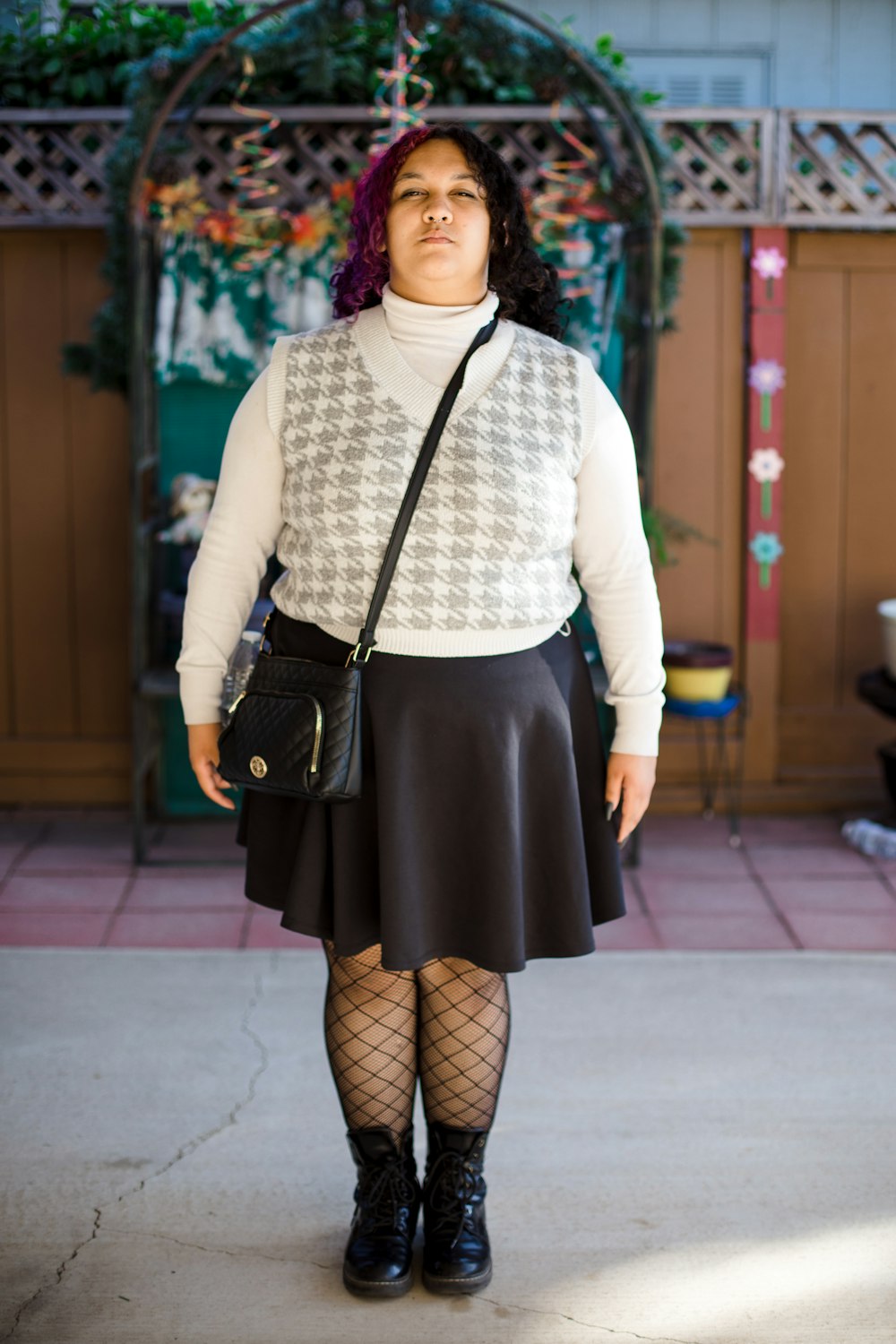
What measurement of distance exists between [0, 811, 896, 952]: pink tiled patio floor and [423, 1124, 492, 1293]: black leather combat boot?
1.26m

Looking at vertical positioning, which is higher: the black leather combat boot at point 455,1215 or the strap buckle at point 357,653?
the strap buckle at point 357,653

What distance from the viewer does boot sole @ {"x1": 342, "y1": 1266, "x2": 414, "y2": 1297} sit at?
194 centimetres

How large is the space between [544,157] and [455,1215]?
2912 mm

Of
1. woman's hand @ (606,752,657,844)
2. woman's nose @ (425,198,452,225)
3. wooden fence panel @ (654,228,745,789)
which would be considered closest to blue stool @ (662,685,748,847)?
wooden fence panel @ (654,228,745,789)

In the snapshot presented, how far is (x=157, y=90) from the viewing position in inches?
144

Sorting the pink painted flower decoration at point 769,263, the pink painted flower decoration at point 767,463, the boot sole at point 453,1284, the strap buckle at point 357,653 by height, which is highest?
the pink painted flower decoration at point 769,263

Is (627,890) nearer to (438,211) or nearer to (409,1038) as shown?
(409,1038)

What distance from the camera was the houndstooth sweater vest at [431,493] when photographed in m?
1.80

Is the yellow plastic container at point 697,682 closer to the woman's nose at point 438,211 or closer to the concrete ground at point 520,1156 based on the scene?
the concrete ground at point 520,1156

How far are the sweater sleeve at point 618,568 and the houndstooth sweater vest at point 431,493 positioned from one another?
0.03 meters

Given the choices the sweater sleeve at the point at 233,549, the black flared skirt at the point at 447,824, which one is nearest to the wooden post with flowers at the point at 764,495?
the black flared skirt at the point at 447,824

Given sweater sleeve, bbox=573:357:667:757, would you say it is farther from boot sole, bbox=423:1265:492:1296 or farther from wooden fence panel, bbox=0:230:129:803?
wooden fence panel, bbox=0:230:129:803

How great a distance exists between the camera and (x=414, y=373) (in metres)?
1.83

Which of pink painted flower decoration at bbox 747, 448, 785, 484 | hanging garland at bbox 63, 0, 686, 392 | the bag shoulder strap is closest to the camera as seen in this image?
the bag shoulder strap
